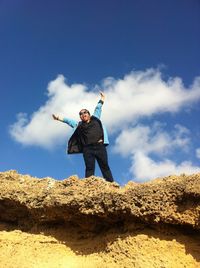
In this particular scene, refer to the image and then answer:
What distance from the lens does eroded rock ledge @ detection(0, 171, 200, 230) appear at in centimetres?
635

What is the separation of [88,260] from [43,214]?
1046 millimetres

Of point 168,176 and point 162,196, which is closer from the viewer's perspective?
point 162,196

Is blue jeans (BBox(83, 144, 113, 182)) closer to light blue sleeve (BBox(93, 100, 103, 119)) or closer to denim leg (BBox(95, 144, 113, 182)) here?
denim leg (BBox(95, 144, 113, 182))

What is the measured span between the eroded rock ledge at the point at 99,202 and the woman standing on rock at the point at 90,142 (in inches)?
66.3

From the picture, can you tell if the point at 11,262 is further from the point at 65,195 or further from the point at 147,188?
the point at 147,188

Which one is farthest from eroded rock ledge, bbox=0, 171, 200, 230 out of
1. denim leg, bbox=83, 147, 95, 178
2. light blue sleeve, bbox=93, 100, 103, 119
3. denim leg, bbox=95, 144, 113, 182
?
light blue sleeve, bbox=93, 100, 103, 119

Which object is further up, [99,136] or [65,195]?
[99,136]

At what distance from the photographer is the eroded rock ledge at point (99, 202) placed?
6352 mm

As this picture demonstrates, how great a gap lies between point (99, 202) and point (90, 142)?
2.81m

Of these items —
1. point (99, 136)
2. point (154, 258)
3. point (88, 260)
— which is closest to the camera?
point (154, 258)

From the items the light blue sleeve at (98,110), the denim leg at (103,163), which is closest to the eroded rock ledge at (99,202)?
the denim leg at (103,163)

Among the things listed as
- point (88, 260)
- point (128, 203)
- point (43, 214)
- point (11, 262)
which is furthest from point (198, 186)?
point (11, 262)

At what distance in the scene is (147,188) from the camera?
645 centimetres

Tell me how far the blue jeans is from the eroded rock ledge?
1.52m
